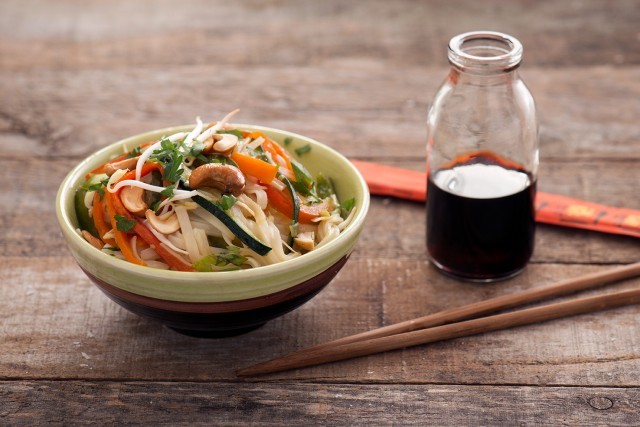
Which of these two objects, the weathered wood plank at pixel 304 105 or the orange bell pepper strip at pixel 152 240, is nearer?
the orange bell pepper strip at pixel 152 240

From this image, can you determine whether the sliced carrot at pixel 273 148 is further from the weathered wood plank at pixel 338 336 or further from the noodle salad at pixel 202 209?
the weathered wood plank at pixel 338 336

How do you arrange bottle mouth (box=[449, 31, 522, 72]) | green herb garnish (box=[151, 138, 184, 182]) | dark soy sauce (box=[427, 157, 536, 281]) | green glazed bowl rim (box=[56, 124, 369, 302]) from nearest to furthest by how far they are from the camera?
green glazed bowl rim (box=[56, 124, 369, 302]) < green herb garnish (box=[151, 138, 184, 182]) < bottle mouth (box=[449, 31, 522, 72]) < dark soy sauce (box=[427, 157, 536, 281])

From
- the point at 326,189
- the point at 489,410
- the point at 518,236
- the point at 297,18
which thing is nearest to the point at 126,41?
the point at 297,18

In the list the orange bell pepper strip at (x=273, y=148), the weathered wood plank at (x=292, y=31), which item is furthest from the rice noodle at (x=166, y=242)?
the weathered wood plank at (x=292, y=31)

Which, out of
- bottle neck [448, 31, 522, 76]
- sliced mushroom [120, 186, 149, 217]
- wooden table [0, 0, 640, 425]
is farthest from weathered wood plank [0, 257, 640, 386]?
bottle neck [448, 31, 522, 76]

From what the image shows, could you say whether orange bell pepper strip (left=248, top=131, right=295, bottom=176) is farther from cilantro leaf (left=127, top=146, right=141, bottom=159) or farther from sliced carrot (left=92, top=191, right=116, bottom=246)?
sliced carrot (left=92, top=191, right=116, bottom=246)

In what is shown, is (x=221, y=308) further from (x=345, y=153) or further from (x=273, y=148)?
(x=345, y=153)

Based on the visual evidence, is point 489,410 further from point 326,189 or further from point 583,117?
point 583,117
